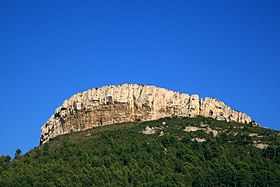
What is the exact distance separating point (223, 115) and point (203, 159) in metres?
16.4

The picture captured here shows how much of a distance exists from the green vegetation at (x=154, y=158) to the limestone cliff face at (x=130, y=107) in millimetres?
1544

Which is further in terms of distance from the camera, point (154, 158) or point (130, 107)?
point (130, 107)

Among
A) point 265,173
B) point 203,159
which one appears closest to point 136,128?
point 203,159

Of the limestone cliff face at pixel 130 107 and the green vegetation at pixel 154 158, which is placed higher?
the limestone cliff face at pixel 130 107

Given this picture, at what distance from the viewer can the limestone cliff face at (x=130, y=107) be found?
14312cm

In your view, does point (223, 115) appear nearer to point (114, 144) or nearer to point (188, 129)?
point (188, 129)

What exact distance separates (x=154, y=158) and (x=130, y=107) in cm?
1370

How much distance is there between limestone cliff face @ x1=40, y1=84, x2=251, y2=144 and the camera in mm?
143125

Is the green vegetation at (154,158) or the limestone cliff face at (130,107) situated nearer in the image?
the green vegetation at (154,158)

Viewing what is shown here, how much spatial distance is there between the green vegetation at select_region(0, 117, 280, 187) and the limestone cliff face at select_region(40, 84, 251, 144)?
1544mm

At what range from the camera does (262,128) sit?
14438cm

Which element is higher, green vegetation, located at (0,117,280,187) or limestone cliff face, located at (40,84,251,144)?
limestone cliff face, located at (40,84,251,144)

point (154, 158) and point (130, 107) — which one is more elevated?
point (130, 107)

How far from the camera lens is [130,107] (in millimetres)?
143125
